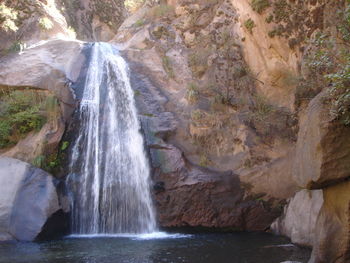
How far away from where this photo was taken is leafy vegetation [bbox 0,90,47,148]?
14.3m

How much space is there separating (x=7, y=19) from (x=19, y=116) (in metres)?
6.24

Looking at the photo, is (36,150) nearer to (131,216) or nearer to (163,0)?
(131,216)

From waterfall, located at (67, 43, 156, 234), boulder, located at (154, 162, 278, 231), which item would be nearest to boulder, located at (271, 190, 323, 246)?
boulder, located at (154, 162, 278, 231)

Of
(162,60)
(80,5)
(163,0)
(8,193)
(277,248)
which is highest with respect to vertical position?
(80,5)

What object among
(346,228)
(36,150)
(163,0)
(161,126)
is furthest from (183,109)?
(346,228)

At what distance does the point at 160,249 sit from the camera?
9.91m

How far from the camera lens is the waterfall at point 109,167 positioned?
12.9 m

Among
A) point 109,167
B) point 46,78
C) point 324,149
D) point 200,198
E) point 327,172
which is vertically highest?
point 46,78

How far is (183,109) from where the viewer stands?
15719mm

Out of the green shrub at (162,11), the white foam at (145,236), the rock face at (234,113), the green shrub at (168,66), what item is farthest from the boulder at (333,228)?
the green shrub at (162,11)

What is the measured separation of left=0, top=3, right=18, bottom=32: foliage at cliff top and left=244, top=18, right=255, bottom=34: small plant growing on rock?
10271mm

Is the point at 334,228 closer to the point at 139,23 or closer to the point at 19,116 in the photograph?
the point at 19,116

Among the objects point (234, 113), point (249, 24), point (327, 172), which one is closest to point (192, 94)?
point (234, 113)

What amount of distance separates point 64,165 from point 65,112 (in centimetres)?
227
